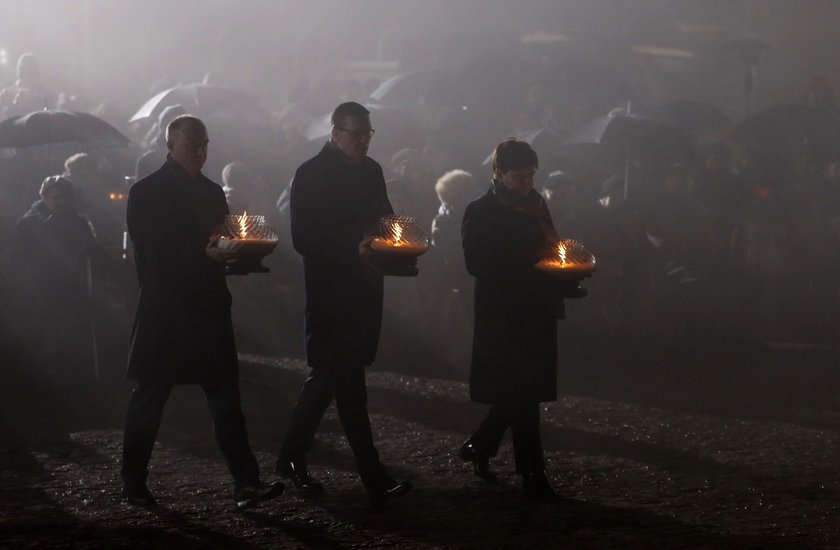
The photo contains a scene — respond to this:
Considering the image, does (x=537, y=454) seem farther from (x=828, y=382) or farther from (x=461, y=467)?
(x=828, y=382)

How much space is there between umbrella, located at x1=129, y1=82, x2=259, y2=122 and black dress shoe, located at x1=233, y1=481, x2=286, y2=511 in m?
12.2

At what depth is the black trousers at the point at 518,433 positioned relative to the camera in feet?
23.2

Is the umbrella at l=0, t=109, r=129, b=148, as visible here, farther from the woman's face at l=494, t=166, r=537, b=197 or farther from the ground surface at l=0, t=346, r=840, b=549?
the woman's face at l=494, t=166, r=537, b=197

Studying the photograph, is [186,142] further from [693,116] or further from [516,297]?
[693,116]

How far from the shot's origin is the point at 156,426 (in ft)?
22.7

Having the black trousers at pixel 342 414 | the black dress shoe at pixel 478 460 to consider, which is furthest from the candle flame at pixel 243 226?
the black dress shoe at pixel 478 460

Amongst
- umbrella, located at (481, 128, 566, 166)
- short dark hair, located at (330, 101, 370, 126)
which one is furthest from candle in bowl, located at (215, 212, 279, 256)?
umbrella, located at (481, 128, 566, 166)

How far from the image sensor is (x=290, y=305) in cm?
1359

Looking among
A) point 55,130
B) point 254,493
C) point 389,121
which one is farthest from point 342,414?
point 389,121

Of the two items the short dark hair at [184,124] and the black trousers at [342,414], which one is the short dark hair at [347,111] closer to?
the short dark hair at [184,124]

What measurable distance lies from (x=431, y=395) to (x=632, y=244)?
2978 millimetres

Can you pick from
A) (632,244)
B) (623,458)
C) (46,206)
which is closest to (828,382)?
(632,244)

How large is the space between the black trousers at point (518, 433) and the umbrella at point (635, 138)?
8710 millimetres

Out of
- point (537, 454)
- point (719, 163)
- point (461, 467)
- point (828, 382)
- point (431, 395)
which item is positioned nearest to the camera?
point (537, 454)
